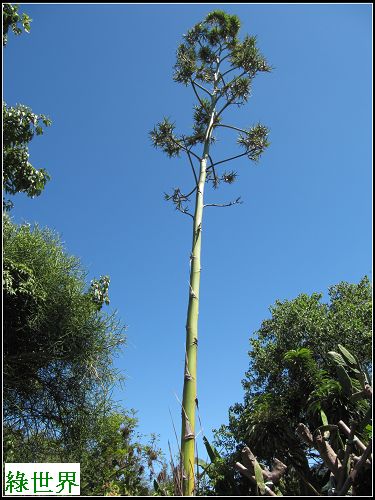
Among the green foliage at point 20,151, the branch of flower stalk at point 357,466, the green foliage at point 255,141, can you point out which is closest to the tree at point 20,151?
the green foliage at point 20,151

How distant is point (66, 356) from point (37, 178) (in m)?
3.30

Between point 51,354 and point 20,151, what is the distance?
3657mm

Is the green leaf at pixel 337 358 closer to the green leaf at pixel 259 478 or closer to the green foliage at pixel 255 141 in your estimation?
the green leaf at pixel 259 478

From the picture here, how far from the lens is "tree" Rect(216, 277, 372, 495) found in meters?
7.60

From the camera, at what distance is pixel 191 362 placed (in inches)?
207

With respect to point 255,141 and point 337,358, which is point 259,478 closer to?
point 337,358

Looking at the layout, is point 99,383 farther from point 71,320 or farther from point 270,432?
point 270,432

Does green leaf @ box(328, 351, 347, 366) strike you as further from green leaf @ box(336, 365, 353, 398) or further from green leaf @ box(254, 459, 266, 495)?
green leaf @ box(254, 459, 266, 495)

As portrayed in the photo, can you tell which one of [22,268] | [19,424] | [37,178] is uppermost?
[37,178]

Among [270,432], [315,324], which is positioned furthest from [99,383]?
[315,324]

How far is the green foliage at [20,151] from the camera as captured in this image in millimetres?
6875

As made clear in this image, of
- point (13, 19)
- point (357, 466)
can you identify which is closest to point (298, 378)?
point (357, 466)

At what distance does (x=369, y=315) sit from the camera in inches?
431

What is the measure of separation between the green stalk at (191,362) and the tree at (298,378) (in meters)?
2.64
